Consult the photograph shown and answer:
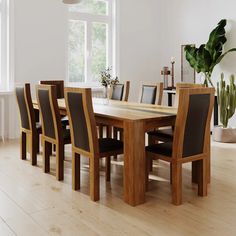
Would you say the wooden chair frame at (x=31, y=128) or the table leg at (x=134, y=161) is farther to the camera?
the wooden chair frame at (x=31, y=128)

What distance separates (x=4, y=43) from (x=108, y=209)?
4.11 m

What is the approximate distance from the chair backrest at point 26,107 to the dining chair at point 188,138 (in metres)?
1.70

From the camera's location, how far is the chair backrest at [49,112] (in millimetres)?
3494

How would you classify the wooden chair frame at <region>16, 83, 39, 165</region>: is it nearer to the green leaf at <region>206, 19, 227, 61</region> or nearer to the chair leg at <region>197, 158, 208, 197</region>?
Answer: the chair leg at <region>197, 158, 208, 197</region>

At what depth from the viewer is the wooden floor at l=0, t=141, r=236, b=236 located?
94.9 inches

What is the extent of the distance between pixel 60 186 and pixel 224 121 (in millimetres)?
3324

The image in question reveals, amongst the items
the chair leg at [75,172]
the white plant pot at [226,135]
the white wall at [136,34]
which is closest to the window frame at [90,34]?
the white wall at [136,34]

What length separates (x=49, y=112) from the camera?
11.9 feet

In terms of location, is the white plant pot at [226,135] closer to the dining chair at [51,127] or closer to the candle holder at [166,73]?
the candle holder at [166,73]

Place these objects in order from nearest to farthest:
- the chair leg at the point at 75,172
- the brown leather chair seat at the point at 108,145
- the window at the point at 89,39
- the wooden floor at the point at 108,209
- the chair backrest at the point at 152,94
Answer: the wooden floor at the point at 108,209 < the brown leather chair seat at the point at 108,145 < the chair leg at the point at 75,172 < the chair backrest at the point at 152,94 < the window at the point at 89,39

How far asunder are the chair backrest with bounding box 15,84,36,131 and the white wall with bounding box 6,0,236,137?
1691 millimetres

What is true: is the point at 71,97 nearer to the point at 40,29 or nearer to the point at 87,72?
the point at 40,29

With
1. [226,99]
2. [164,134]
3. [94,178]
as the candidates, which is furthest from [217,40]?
[94,178]

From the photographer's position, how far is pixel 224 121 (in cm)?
564
